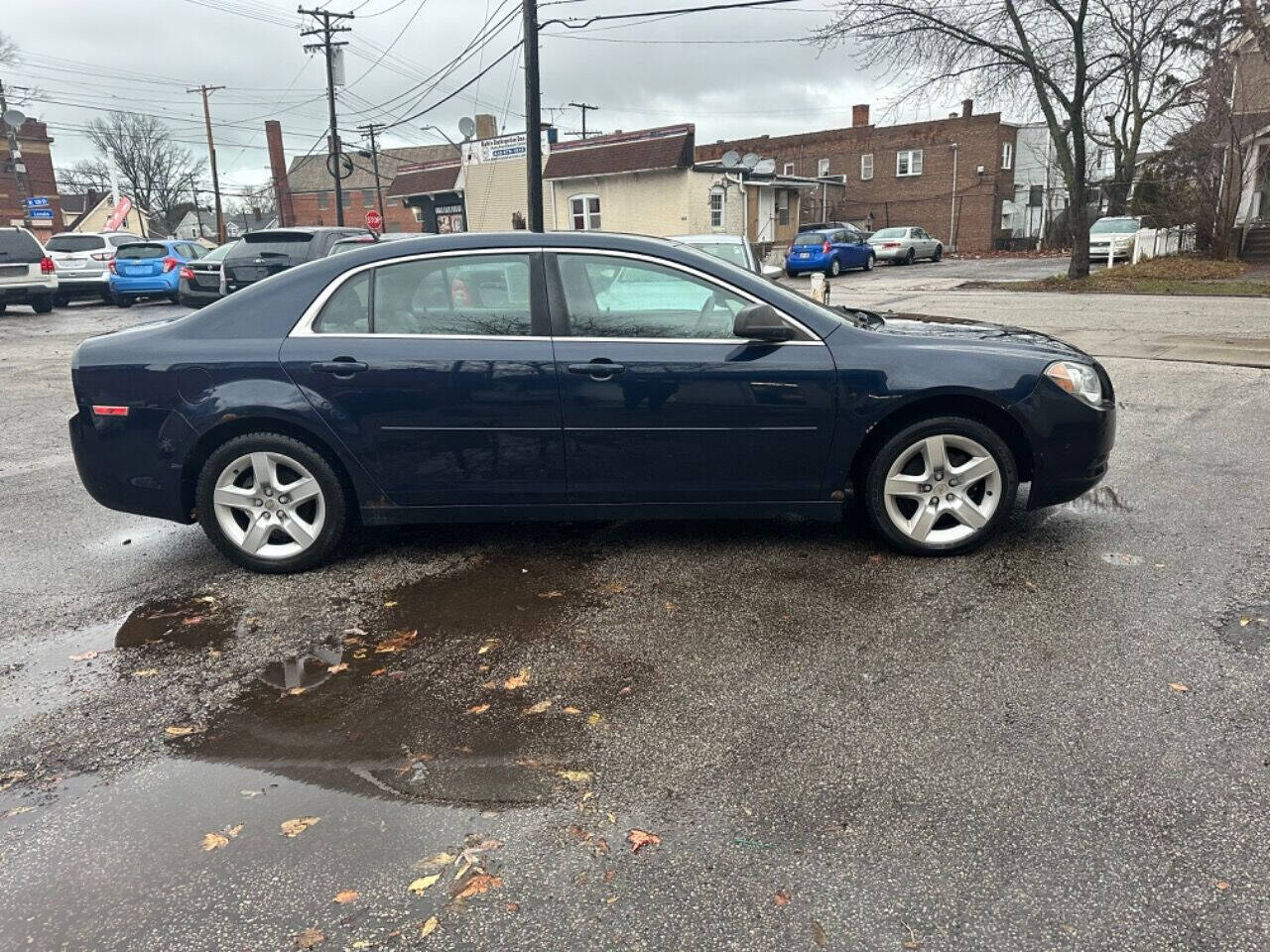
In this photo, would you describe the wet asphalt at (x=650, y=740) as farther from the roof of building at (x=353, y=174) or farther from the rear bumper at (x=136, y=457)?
the roof of building at (x=353, y=174)

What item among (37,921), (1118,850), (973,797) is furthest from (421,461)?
(1118,850)

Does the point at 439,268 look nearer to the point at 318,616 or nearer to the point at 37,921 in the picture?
the point at 318,616

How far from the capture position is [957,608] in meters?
3.96

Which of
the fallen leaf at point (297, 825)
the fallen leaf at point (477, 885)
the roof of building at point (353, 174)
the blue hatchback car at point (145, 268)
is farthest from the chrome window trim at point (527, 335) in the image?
the roof of building at point (353, 174)

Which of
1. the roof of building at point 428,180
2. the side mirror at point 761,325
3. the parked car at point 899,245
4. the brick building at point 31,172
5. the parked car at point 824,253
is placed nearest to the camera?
the side mirror at point 761,325

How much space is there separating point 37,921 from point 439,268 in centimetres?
311

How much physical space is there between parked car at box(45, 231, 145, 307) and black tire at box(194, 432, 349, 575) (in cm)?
2010

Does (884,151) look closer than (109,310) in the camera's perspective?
No

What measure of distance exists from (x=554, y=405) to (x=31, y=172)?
241 feet

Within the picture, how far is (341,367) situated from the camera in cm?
432

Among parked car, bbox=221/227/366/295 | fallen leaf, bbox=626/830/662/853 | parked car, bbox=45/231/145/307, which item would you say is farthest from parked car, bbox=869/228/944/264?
fallen leaf, bbox=626/830/662/853

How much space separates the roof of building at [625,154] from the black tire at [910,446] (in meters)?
26.9

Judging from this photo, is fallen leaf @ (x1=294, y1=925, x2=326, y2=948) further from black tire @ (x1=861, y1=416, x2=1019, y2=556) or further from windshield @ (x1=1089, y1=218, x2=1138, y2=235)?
windshield @ (x1=1089, y1=218, x2=1138, y2=235)

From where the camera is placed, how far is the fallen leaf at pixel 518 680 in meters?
3.42
